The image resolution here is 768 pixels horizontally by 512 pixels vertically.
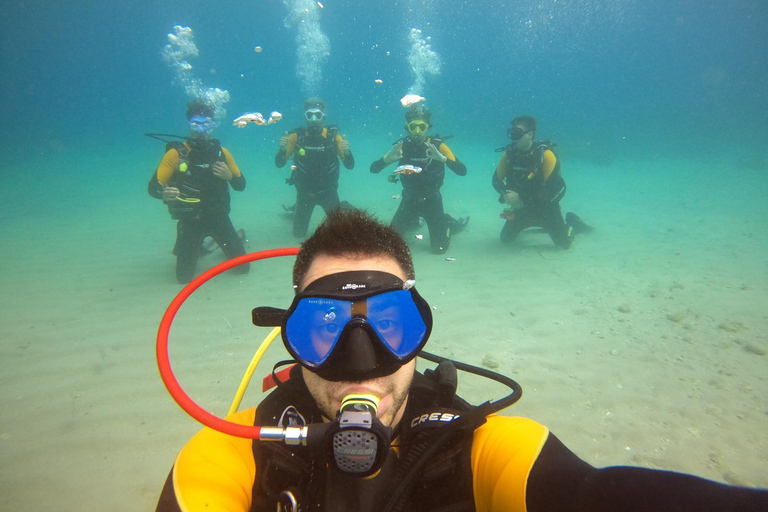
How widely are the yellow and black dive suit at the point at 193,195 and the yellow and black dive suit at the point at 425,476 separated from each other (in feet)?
23.6

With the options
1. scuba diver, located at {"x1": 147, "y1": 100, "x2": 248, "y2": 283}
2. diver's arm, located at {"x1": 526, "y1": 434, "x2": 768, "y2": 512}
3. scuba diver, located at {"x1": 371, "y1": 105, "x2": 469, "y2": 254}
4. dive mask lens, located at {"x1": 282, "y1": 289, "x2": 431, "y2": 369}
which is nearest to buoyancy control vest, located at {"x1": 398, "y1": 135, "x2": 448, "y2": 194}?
scuba diver, located at {"x1": 371, "y1": 105, "x2": 469, "y2": 254}

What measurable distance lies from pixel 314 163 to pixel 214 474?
917 centimetres

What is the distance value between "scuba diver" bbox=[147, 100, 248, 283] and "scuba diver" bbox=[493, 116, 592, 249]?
23.1ft

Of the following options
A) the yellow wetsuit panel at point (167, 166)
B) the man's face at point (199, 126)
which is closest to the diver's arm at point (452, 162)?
the man's face at point (199, 126)

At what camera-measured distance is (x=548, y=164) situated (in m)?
9.09

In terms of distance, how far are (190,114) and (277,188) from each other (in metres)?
17.4

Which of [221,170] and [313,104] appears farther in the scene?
[313,104]

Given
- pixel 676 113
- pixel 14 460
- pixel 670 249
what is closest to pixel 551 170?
pixel 670 249

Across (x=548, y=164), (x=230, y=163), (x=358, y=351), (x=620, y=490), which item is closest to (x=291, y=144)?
(x=230, y=163)

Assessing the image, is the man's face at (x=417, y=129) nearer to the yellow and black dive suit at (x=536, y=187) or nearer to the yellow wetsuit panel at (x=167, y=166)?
the yellow and black dive suit at (x=536, y=187)

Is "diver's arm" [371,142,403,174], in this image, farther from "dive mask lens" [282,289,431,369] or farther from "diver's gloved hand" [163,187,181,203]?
"dive mask lens" [282,289,431,369]

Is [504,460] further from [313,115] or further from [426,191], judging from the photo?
[313,115]

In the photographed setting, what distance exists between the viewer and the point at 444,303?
6570mm

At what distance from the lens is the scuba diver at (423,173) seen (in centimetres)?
909
